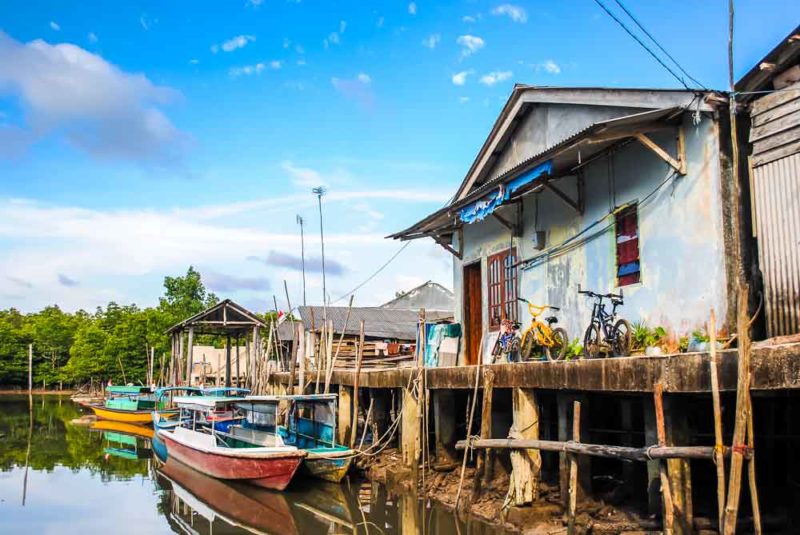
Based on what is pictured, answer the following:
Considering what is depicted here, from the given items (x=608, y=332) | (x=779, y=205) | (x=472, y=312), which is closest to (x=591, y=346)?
(x=608, y=332)

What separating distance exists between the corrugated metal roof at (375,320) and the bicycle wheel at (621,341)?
22.0 metres

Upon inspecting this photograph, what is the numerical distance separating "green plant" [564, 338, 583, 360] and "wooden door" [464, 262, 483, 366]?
455cm

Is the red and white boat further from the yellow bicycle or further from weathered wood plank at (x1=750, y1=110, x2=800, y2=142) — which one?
weathered wood plank at (x1=750, y1=110, x2=800, y2=142)

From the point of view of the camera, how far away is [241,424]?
1894 centimetres

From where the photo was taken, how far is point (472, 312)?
16641mm

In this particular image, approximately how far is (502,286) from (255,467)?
20.6 feet

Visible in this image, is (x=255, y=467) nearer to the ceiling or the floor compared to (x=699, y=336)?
nearer to the floor

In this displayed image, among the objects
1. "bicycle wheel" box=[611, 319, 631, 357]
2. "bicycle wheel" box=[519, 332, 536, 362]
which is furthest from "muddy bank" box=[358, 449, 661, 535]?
"bicycle wheel" box=[611, 319, 631, 357]

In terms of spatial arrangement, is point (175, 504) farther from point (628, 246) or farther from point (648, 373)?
point (648, 373)

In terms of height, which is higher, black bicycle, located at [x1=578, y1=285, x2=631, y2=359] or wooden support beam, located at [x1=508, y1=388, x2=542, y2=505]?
black bicycle, located at [x1=578, y1=285, x2=631, y2=359]

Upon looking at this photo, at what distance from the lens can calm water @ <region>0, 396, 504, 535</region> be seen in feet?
41.4

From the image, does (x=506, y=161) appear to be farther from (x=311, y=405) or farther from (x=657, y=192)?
(x=311, y=405)

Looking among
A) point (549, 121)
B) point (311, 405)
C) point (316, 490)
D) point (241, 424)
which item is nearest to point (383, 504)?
point (316, 490)

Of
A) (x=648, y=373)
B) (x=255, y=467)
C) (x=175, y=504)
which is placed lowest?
(x=175, y=504)
